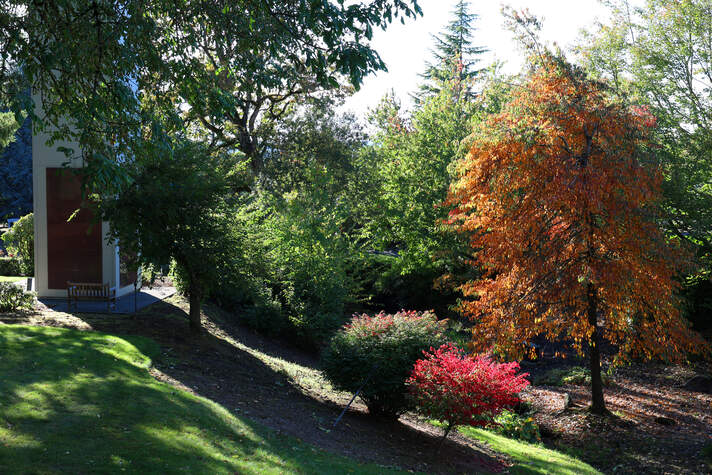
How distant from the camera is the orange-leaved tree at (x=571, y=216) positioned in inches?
433

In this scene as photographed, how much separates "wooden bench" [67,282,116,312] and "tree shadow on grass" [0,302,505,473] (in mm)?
1449

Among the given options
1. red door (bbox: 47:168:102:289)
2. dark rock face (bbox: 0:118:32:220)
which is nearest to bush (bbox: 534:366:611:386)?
red door (bbox: 47:168:102:289)

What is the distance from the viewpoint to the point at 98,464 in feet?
19.3

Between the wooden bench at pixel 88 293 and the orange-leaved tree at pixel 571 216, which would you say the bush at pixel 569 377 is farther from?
the wooden bench at pixel 88 293

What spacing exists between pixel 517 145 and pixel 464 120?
35.9 ft

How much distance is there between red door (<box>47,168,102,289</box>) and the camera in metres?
16.2

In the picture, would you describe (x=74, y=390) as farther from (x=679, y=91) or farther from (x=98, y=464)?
(x=679, y=91)

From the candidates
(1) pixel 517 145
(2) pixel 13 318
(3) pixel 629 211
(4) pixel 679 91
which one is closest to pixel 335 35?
(1) pixel 517 145

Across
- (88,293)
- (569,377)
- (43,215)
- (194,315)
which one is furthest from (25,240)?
(569,377)

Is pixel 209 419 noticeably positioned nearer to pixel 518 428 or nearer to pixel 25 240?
pixel 518 428

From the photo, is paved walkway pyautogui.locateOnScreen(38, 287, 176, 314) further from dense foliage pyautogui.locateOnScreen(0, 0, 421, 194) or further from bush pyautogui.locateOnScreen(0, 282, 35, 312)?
dense foliage pyautogui.locateOnScreen(0, 0, 421, 194)

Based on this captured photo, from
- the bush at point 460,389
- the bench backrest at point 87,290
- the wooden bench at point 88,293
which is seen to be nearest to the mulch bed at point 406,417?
the wooden bench at point 88,293

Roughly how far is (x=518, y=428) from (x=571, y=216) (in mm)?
5168

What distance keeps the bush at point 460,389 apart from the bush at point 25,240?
21359mm
